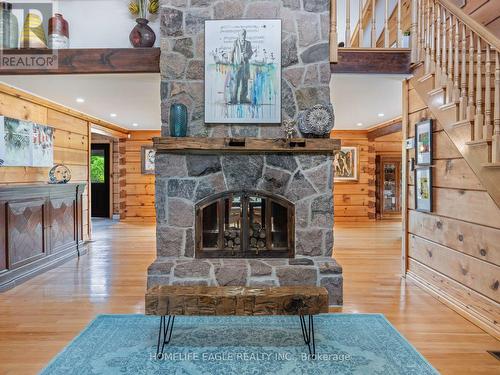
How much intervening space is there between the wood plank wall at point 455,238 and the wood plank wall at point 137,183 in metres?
6.19

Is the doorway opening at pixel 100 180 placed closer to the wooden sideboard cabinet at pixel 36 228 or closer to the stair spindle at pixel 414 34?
the wooden sideboard cabinet at pixel 36 228

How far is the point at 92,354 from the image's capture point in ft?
6.94

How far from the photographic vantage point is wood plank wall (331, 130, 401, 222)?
7.86 metres

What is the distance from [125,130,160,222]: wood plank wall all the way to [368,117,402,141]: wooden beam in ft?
17.1

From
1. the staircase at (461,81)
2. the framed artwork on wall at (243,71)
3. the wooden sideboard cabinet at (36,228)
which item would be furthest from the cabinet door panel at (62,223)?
the staircase at (461,81)

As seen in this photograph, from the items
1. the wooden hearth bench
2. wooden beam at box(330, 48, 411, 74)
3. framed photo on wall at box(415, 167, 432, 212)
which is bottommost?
the wooden hearth bench

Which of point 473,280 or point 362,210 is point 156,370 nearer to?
point 473,280

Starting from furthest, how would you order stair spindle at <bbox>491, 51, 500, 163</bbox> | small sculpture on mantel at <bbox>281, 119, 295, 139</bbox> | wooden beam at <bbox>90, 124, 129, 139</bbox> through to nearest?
wooden beam at <bbox>90, 124, 129, 139</bbox> → small sculpture on mantel at <bbox>281, 119, 295, 139</bbox> → stair spindle at <bbox>491, 51, 500, 163</bbox>

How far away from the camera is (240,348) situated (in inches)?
86.1

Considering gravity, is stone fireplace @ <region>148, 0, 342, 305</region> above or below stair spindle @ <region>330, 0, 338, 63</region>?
below

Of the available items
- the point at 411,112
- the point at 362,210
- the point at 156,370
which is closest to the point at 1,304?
the point at 156,370

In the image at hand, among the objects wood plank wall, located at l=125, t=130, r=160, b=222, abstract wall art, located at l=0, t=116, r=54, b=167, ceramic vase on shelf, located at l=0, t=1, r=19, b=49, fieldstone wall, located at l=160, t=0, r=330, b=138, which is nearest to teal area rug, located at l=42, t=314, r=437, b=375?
fieldstone wall, located at l=160, t=0, r=330, b=138

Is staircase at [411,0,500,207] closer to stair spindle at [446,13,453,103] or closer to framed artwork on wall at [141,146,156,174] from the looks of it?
stair spindle at [446,13,453,103]

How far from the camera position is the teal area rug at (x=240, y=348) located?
1.97 meters
